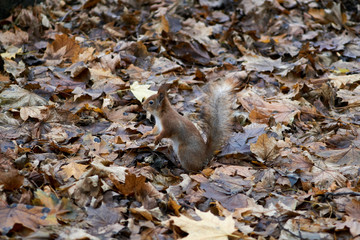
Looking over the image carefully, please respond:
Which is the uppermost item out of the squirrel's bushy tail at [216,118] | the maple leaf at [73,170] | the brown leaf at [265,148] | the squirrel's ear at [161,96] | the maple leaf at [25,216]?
the maple leaf at [25,216]

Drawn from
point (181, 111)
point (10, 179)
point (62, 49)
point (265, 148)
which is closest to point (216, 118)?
point (265, 148)

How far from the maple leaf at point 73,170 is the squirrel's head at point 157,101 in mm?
1015

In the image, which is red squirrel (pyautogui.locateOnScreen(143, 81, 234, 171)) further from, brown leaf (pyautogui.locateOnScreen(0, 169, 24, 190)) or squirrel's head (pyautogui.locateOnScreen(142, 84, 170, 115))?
brown leaf (pyautogui.locateOnScreen(0, 169, 24, 190))

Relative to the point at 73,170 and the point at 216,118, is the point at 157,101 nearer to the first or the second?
the point at 216,118

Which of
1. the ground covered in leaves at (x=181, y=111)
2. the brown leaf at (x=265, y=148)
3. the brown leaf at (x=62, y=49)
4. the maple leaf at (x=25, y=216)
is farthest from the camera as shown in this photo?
the brown leaf at (x=62, y=49)

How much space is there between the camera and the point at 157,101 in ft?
12.4

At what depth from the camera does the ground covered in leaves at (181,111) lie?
251 cm

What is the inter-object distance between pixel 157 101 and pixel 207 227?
1.69 metres

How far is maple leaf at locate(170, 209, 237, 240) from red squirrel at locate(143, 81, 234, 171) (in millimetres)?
1132

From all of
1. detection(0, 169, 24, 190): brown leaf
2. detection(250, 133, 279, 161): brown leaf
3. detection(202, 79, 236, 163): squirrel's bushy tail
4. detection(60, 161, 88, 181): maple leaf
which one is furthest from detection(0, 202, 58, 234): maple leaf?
detection(250, 133, 279, 161): brown leaf

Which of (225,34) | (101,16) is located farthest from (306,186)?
(101,16)

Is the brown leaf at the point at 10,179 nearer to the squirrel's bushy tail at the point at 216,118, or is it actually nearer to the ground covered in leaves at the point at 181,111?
the ground covered in leaves at the point at 181,111

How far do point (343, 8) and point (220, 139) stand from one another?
4.31 m

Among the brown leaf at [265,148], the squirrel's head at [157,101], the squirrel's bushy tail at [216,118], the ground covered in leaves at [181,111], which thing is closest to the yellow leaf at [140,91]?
the ground covered in leaves at [181,111]
